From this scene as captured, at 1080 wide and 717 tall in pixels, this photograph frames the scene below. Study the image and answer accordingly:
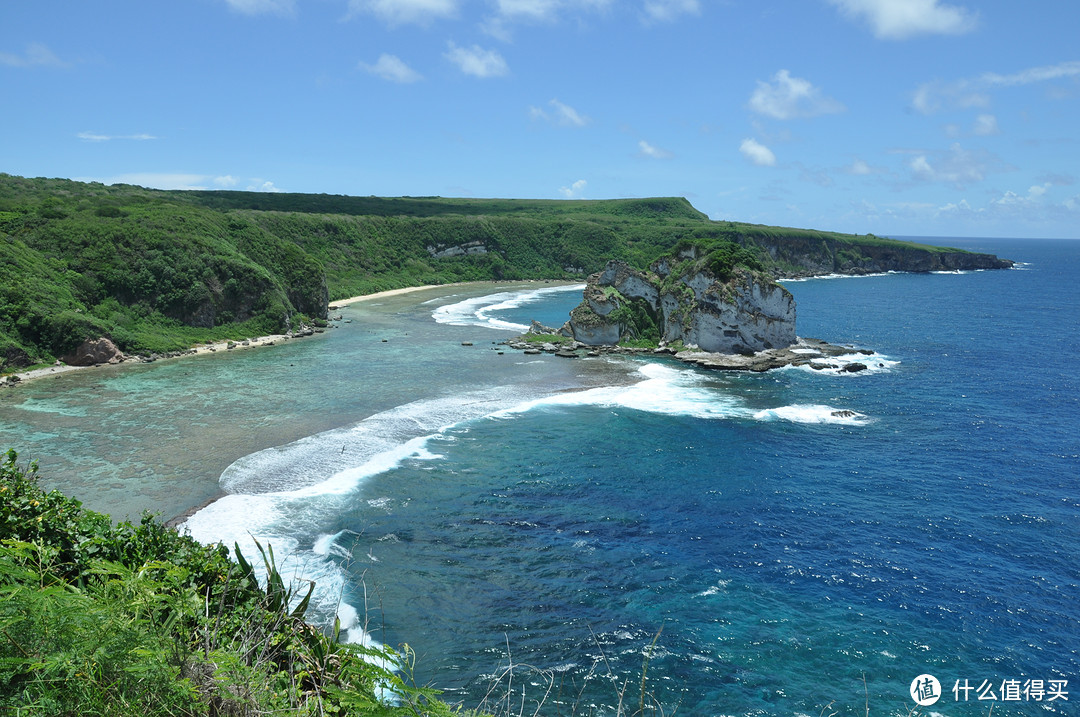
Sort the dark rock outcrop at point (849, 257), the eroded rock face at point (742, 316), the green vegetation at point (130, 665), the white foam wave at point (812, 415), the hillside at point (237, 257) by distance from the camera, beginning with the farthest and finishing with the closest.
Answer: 1. the dark rock outcrop at point (849, 257)
2. the hillside at point (237, 257)
3. the eroded rock face at point (742, 316)
4. the white foam wave at point (812, 415)
5. the green vegetation at point (130, 665)

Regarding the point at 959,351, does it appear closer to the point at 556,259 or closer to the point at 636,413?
the point at 636,413

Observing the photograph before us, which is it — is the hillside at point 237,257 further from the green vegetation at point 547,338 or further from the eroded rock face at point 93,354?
the green vegetation at point 547,338

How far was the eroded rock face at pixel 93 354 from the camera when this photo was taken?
56.3 meters

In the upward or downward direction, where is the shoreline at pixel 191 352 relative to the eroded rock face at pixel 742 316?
downward

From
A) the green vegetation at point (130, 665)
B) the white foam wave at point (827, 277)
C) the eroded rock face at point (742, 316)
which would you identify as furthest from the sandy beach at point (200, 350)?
the white foam wave at point (827, 277)

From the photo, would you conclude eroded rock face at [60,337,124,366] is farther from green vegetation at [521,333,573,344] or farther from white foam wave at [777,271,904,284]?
white foam wave at [777,271,904,284]

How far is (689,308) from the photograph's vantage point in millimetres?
65250

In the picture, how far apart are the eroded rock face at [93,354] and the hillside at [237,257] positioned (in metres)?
0.68

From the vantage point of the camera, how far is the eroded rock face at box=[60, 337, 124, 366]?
2216 inches

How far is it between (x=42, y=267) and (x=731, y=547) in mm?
68478

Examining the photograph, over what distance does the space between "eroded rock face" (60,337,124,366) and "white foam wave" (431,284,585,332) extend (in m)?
38.1

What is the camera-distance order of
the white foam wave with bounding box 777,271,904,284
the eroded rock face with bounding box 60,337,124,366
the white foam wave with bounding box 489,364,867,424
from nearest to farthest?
1. the white foam wave with bounding box 489,364,867,424
2. the eroded rock face with bounding box 60,337,124,366
3. the white foam wave with bounding box 777,271,904,284

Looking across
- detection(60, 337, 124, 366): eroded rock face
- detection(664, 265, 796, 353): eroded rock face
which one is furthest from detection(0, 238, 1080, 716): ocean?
detection(664, 265, 796, 353): eroded rock face

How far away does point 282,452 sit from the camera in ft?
115
